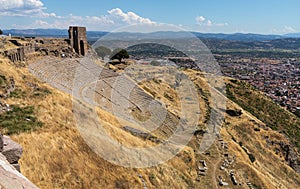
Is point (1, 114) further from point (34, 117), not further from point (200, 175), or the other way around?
point (200, 175)

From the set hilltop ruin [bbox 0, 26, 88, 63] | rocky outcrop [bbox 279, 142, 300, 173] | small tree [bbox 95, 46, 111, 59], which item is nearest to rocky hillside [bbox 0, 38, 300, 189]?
rocky outcrop [bbox 279, 142, 300, 173]

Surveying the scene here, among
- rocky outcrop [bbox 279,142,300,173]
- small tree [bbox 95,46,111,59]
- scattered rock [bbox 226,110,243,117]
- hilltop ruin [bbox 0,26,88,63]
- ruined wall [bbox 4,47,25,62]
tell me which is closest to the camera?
ruined wall [bbox 4,47,25,62]

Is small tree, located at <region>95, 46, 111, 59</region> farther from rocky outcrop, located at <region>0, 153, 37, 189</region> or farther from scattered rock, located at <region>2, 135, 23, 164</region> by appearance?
rocky outcrop, located at <region>0, 153, 37, 189</region>

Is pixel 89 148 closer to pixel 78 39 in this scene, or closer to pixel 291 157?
pixel 78 39

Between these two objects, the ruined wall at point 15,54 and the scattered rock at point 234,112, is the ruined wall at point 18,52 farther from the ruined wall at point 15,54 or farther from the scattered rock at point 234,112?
the scattered rock at point 234,112

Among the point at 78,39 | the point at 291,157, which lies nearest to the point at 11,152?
the point at 78,39

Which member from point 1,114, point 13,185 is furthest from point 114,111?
point 13,185

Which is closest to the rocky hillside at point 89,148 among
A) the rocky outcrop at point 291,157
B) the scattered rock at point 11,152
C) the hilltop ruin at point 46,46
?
the rocky outcrop at point 291,157
